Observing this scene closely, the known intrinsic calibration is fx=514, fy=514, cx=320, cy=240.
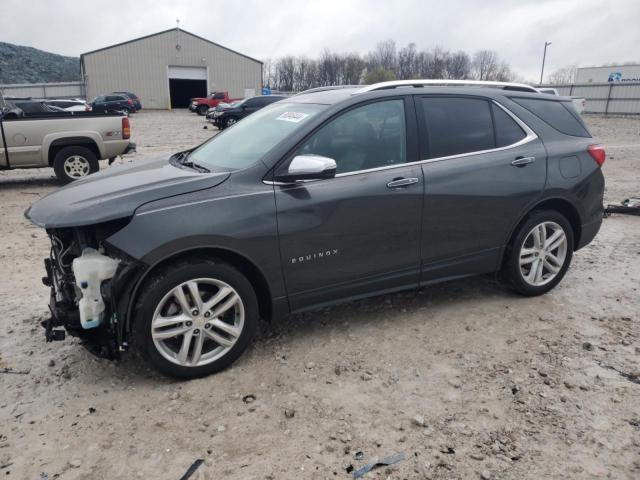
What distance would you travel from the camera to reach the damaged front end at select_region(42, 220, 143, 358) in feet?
9.91

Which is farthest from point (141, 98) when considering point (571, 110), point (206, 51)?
point (571, 110)

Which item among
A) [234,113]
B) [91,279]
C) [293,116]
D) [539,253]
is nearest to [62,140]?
[293,116]

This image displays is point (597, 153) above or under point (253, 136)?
under

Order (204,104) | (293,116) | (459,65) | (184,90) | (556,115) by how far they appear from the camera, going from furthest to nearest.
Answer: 1. (459,65)
2. (184,90)
3. (204,104)
4. (556,115)
5. (293,116)

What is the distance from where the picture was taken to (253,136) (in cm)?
395

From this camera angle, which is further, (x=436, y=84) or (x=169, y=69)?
(x=169, y=69)

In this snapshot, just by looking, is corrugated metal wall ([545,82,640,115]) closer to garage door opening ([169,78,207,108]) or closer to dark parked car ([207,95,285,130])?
dark parked car ([207,95,285,130])

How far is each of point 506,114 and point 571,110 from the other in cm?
85

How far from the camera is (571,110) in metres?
4.69

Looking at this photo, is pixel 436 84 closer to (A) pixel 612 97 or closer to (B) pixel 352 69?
(A) pixel 612 97

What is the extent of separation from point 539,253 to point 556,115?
4.08 ft

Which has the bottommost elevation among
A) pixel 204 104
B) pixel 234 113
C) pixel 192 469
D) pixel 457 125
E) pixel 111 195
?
pixel 192 469

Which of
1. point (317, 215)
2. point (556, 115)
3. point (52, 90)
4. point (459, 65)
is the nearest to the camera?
point (317, 215)

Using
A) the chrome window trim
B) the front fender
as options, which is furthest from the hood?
the front fender
